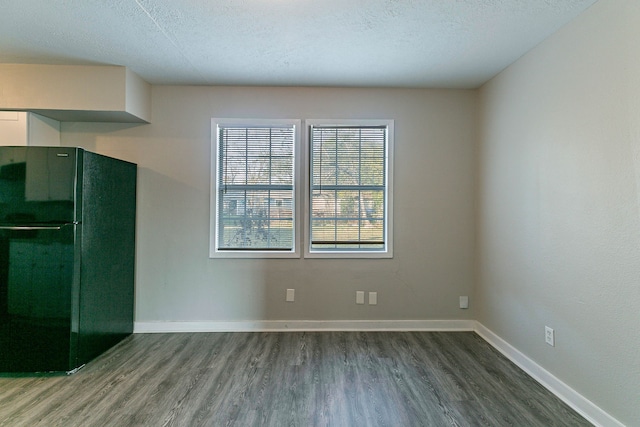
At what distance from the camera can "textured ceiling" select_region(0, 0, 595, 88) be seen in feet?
6.33

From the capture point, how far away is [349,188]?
10.8 feet

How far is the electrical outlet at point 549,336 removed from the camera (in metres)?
2.18

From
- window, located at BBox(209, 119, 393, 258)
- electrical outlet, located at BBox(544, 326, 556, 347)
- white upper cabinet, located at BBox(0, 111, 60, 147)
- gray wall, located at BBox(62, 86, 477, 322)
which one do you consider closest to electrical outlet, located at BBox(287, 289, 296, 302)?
gray wall, located at BBox(62, 86, 477, 322)

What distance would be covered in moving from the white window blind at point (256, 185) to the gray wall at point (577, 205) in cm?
213

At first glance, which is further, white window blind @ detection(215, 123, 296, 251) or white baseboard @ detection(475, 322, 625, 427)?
white window blind @ detection(215, 123, 296, 251)

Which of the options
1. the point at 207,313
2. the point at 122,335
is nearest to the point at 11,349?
the point at 122,335

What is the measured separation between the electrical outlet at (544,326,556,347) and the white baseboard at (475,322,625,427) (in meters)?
0.22

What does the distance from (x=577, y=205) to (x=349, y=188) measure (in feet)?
6.30

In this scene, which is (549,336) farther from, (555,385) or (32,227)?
(32,227)

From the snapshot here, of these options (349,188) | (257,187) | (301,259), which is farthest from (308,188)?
(301,259)

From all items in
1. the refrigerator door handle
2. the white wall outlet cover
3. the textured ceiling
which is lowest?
the white wall outlet cover

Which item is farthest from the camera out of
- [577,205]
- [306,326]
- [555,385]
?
[306,326]

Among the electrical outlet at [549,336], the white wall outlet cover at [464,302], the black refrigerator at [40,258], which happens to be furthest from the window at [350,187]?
the black refrigerator at [40,258]

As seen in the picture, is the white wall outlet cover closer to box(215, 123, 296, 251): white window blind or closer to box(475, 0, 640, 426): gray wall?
box(475, 0, 640, 426): gray wall
